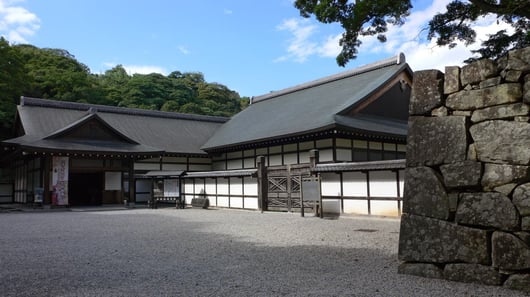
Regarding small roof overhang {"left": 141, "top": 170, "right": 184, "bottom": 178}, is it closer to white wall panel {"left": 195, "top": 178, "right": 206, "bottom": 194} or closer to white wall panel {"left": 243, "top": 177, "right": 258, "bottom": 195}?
white wall panel {"left": 195, "top": 178, "right": 206, "bottom": 194}

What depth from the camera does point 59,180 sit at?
18484mm

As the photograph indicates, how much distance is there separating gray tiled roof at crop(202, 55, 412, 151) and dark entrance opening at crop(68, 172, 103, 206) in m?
7.64

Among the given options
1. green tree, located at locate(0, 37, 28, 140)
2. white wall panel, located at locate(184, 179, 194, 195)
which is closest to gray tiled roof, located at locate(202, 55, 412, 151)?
white wall panel, located at locate(184, 179, 194, 195)

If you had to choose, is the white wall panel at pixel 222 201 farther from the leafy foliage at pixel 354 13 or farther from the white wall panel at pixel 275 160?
the leafy foliage at pixel 354 13

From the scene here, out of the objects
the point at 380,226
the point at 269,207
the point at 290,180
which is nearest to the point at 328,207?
the point at 290,180

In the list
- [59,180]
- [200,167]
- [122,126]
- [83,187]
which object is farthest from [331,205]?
[83,187]

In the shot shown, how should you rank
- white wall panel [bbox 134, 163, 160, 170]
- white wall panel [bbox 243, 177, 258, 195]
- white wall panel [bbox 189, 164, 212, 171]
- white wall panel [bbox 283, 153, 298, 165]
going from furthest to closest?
white wall panel [bbox 189, 164, 212, 171] < white wall panel [bbox 134, 163, 160, 170] < white wall panel [bbox 283, 153, 298, 165] < white wall panel [bbox 243, 177, 258, 195]

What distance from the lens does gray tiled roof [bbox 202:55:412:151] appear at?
16.0 metres

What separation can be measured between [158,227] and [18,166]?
18.2m

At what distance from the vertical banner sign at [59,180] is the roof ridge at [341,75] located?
13.2m

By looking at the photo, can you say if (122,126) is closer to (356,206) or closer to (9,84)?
(9,84)

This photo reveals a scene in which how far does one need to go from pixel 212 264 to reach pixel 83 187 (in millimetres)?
21557

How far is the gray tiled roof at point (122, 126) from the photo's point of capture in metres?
19.4

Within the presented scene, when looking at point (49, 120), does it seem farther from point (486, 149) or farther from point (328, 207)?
point (486, 149)
